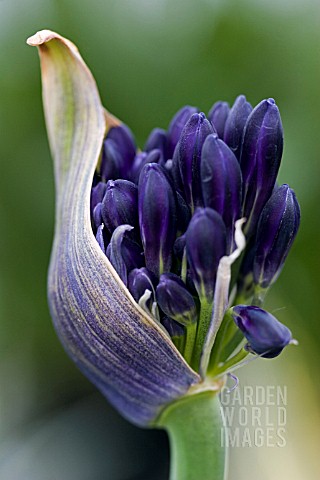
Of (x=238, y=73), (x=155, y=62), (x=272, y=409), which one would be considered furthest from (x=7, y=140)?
(x=272, y=409)

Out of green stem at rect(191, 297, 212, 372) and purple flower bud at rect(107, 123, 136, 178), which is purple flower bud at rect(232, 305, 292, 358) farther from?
purple flower bud at rect(107, 123, 136, 178)

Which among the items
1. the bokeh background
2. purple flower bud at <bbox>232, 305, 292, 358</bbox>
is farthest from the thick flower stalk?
the bokeh background

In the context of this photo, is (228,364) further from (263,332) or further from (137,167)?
(137,167)

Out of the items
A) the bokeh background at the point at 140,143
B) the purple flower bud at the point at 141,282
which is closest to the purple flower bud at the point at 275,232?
the purple flower bud at the point at 141,282

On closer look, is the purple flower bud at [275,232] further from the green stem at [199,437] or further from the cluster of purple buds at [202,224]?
the green stem at [199,437]

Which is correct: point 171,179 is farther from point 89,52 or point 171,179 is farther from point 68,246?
point 89,52

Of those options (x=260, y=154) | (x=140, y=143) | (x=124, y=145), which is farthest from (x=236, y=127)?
(x=140, y=143)
